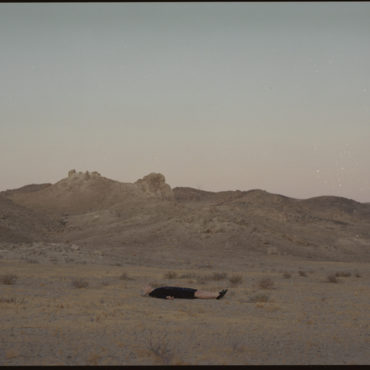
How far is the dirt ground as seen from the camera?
9.41m

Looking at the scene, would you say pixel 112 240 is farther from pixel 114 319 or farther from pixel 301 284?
pixel 114 319

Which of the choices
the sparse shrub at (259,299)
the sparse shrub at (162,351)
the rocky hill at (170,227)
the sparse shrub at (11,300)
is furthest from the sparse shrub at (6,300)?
the rocky hill at (170,227)

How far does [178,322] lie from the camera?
12742mm

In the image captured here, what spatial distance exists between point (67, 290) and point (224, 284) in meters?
6.79

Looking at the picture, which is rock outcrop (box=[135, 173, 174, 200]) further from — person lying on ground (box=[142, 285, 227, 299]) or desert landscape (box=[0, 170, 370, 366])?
person lying on ground (box=[142, 285, 227, 299])

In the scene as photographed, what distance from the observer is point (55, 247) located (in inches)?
1496

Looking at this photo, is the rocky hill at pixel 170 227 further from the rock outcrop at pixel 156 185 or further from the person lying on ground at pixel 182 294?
the person lying on ground at pixel 182 294

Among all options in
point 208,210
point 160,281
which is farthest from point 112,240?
point 160,281

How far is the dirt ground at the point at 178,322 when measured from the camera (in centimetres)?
Answer: 941

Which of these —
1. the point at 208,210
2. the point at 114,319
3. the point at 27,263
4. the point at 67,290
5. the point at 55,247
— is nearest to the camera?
the point at 114,319

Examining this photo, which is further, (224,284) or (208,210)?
(208,210)

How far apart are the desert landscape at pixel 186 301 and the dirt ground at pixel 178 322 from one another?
3 cm

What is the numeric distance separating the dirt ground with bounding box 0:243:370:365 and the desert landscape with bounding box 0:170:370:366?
3 centimetres

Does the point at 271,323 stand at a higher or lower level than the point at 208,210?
lower
